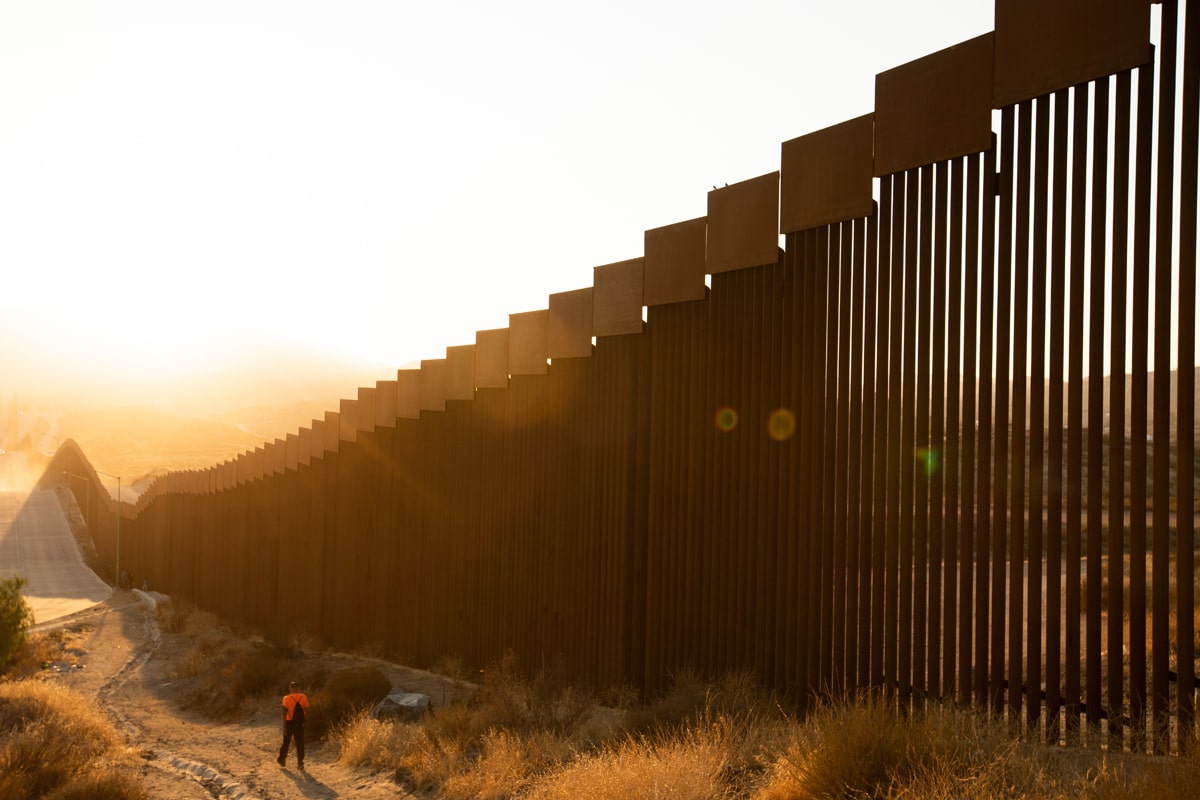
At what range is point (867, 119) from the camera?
11.1 metres

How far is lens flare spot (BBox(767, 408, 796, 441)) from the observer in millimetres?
12141

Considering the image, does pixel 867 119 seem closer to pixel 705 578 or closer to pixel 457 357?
pixel 705 578

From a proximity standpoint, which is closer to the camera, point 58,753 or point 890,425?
point 890,425

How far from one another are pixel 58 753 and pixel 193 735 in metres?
5.44

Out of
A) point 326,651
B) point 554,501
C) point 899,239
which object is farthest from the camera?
point 326,651

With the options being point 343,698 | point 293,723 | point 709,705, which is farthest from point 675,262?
point 343,698

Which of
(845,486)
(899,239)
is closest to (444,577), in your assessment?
(845,486)

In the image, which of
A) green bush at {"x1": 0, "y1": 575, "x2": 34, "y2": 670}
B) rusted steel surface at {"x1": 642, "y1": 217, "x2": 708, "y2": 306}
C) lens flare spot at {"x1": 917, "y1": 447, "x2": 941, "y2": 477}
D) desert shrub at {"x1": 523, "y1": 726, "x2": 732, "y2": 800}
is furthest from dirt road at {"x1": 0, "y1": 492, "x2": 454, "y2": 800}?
rusted steel surface at {"x1": 642, "y1": 217, "x2": 708, "y2": 306}

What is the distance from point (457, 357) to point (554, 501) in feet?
15.3

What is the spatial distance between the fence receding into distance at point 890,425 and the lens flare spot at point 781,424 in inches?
1.8

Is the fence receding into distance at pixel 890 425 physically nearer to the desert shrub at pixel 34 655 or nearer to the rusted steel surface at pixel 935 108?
the rusted steel surface at pixel 935 108

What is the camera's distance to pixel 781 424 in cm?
1230

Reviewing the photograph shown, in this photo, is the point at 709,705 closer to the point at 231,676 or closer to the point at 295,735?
the point at 295,735

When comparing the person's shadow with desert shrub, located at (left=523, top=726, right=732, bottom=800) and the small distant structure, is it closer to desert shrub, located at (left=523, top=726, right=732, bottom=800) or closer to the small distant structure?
the small distant structure
